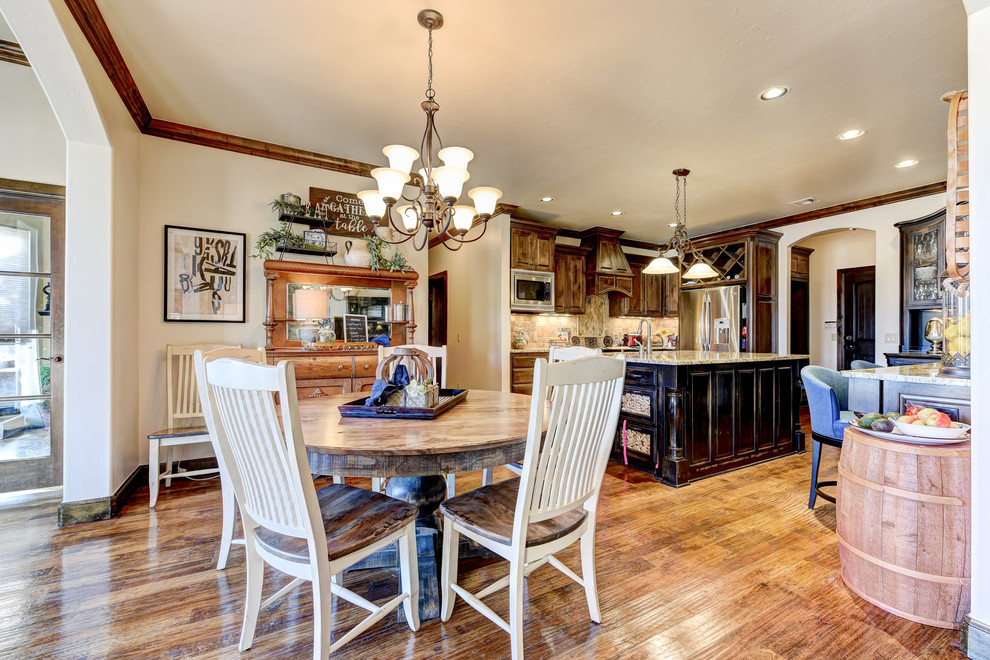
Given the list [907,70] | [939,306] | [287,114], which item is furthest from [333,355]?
[939,306]

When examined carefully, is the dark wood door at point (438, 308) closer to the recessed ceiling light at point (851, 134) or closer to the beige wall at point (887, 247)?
the recessed ceiling light at point (851, 134)

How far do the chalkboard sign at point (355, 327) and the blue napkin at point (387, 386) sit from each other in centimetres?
196

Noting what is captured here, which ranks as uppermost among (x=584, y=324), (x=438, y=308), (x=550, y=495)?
(x=438, y=308)

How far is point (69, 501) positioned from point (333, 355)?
5.81 feet

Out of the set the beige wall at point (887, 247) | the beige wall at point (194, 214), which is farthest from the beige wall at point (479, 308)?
the beige wall at point (887, 247)

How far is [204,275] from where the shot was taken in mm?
3426

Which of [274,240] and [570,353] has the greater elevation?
[274,240]

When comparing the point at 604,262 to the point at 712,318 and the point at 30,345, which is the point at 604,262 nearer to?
the point at 712,318

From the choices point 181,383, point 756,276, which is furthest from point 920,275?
point 181,383

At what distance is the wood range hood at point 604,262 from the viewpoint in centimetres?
627

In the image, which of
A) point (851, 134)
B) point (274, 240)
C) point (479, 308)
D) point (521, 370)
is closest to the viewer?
point (851, 134)

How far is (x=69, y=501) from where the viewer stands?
245 centimetres

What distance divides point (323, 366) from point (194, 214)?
5.16 ft

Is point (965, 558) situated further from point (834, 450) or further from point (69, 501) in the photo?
point (69, 501)
